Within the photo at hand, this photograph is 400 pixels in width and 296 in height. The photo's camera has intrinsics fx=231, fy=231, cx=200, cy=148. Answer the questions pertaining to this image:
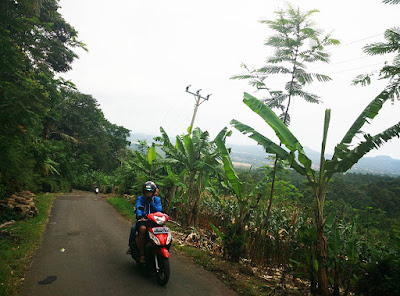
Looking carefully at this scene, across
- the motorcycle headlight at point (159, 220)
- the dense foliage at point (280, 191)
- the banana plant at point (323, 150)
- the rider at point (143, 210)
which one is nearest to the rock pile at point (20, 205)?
the dense foliage at point (280, 191)

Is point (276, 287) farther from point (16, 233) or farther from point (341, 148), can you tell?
point (16, 233)

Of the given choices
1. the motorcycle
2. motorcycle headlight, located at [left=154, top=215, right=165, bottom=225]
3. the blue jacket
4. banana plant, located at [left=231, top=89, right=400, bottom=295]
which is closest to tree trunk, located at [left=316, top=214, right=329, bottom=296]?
banana plant, located at [left=231, top=89, right=400, bottom=295]

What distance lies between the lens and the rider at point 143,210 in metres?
4.33

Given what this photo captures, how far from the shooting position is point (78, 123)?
28.0m

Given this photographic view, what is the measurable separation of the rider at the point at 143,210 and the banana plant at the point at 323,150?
2449mm

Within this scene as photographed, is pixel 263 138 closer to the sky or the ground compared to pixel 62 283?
closer to the sky

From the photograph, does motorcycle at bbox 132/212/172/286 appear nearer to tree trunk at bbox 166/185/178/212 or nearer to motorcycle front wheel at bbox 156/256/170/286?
motorcycle front wheel at bbox 156/256/170/286

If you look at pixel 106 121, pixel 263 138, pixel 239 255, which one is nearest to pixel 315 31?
pixel 263 138

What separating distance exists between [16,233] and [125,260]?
10.4 feet

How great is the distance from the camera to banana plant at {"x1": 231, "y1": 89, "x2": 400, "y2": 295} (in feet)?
12.7

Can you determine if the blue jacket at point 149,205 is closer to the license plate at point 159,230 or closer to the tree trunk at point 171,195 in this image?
the license plate at point 159,230

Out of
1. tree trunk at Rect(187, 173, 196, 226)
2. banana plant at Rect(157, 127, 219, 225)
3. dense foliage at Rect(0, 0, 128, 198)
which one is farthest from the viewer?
tree trunk at Rect(187, 173, 196, 226)

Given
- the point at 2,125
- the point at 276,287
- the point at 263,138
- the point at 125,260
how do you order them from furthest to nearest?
the point at 2,125, the point at 125,260, the point at 263,138, the point at 276,287

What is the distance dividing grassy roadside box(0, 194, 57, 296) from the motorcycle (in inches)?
79.0
